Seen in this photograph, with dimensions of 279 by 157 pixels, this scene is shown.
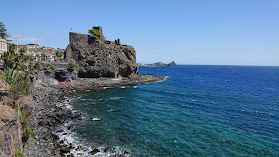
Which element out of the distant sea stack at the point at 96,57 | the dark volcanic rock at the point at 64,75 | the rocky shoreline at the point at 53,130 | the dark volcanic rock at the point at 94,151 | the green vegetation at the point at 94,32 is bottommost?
the dark volcanic rock at the point at 94,151

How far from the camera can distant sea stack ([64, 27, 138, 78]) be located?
65.4 metres

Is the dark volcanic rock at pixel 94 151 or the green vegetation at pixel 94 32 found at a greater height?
the green vegetation at pixel 94 32

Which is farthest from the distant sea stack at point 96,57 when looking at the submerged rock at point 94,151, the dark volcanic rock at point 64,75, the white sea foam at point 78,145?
the submerged rock at point 94,151

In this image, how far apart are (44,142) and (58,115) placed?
940cm

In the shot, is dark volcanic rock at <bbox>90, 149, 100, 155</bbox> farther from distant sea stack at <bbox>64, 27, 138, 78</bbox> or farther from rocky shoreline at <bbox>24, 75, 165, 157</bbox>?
distant sea stack at <bbox>64, 27, 138, 78</bbox>

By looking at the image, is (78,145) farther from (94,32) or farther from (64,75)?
(94,32)

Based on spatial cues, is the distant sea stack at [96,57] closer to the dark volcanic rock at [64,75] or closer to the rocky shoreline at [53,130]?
the dark volcanic rock at [64,75]

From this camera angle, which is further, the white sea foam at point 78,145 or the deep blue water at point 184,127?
the deep blue water at point 184,127

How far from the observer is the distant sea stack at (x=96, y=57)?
65438mm

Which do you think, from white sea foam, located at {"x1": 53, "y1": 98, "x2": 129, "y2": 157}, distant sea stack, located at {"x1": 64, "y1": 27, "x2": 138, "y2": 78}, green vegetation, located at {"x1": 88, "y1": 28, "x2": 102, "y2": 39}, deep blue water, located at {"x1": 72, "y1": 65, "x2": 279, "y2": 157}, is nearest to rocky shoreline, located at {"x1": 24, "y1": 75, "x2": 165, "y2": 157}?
white sea foam, located at {"x1": 53, "y1": 98, "x2": 129, "y2": 157}

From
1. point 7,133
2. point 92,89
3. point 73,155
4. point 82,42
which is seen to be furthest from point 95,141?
point 82,42

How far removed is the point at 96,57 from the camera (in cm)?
6819

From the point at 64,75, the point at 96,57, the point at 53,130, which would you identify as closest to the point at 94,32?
the point at 96,57

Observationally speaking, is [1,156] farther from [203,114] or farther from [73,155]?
[203,114]
